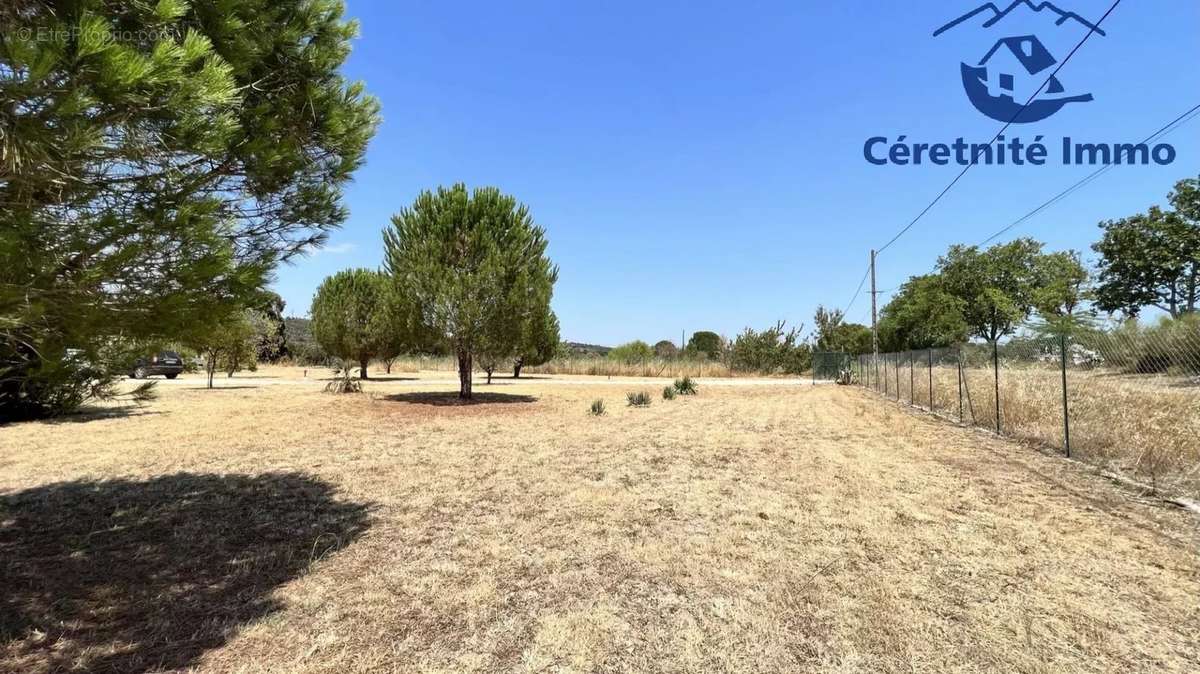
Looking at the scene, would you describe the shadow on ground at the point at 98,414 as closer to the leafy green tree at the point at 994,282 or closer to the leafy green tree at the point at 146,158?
the leafy green tree at the point at 146,158

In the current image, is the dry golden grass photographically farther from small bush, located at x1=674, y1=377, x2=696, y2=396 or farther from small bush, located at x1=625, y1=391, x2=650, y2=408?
small bush, located at x1=674, y1=377, x2=696, y2=396

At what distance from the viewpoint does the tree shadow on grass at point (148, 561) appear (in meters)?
2.71

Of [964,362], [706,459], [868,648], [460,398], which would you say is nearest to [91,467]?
[706,459]

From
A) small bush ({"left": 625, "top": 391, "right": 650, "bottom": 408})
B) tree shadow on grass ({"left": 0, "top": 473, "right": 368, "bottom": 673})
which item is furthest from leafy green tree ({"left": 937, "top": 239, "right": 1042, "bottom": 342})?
tree shadow on grass ({"left": 0, "top": 473, "right": 368, "bottom": 673})

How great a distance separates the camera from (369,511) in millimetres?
5074

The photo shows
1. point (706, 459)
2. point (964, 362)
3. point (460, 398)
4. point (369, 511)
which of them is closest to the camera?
point (369, 511)

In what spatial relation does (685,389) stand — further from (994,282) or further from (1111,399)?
(994,282)

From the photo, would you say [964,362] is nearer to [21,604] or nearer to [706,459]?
[706,459]

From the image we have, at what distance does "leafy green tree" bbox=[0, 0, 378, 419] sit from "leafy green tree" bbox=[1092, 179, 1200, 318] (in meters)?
29.5

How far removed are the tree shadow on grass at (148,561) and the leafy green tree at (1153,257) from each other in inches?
1169

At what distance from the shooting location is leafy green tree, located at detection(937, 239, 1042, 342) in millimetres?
38906

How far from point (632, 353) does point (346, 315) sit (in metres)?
28.1

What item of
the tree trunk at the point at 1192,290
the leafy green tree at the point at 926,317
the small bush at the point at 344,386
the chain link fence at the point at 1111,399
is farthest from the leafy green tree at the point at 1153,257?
the small bush at the point at 344,386

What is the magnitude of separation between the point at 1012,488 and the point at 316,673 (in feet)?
21.9
